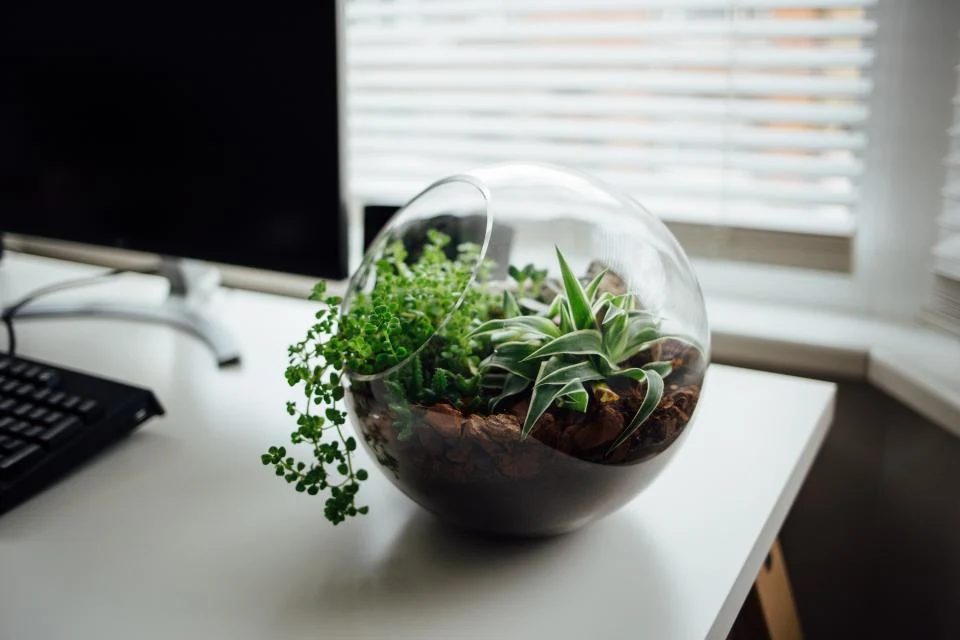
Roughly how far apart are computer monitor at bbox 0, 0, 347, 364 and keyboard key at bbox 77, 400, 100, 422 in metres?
0.25

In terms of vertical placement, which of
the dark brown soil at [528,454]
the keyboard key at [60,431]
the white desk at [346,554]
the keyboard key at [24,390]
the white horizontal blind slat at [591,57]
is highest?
the white horizontal blind slat at [591,57]

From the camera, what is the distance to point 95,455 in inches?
29.4

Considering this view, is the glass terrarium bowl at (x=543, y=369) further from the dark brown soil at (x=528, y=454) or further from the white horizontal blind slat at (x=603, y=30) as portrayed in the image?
the white horizontal blind slat at (x=603, y=30)

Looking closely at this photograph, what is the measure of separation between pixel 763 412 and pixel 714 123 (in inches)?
17.8

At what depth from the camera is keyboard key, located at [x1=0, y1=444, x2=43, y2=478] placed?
0.67 m

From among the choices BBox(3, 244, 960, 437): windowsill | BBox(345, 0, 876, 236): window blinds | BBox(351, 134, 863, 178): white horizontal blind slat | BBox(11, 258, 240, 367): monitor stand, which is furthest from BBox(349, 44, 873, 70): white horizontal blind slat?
BBox(11, 258, 240, 367): monitor stand

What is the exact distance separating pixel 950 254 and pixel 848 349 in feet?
0.48

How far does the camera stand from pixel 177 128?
37.6 inches

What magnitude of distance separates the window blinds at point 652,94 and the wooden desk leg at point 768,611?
0.45 meters

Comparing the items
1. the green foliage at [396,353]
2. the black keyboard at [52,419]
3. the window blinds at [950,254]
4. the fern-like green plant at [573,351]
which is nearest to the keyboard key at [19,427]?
the black keyboard at [52,419]

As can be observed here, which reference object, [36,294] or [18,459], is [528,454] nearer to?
[18,459]

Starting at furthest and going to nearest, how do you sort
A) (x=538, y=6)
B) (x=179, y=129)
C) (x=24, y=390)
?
(x=538, y=6)
(x=179, y=129)
(x=24, y=390)

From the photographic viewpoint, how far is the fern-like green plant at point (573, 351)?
53 centimetres

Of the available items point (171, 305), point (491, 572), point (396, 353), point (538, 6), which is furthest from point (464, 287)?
point (538, 6)
